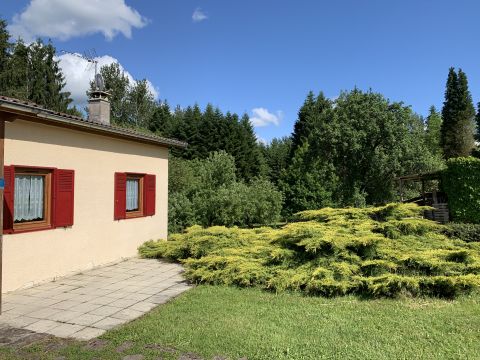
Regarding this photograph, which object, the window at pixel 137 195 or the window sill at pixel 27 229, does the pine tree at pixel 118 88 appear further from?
the window sill at pixel 27 229

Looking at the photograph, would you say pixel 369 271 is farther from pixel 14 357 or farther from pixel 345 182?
pixel 345 182

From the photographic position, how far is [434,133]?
161 ft

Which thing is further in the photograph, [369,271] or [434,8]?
[434,8]

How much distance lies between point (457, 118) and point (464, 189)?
32.9 m

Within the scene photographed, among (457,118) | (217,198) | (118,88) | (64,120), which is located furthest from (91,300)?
(457,118)

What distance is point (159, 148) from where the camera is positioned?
11422 mm

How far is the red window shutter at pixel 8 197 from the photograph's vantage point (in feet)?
21.4

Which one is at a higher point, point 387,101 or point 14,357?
point 387,101

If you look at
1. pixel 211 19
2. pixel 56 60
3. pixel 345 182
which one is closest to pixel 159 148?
pixel 211 19

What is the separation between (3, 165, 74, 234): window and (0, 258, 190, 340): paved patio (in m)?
1.19

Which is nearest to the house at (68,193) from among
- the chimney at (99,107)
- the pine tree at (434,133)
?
Answer: the chimney at (99,107)

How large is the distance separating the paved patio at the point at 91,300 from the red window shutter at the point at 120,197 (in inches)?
56.5

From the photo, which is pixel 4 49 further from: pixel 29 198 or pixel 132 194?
pixel 29 198

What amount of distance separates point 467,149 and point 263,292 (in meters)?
44.9
